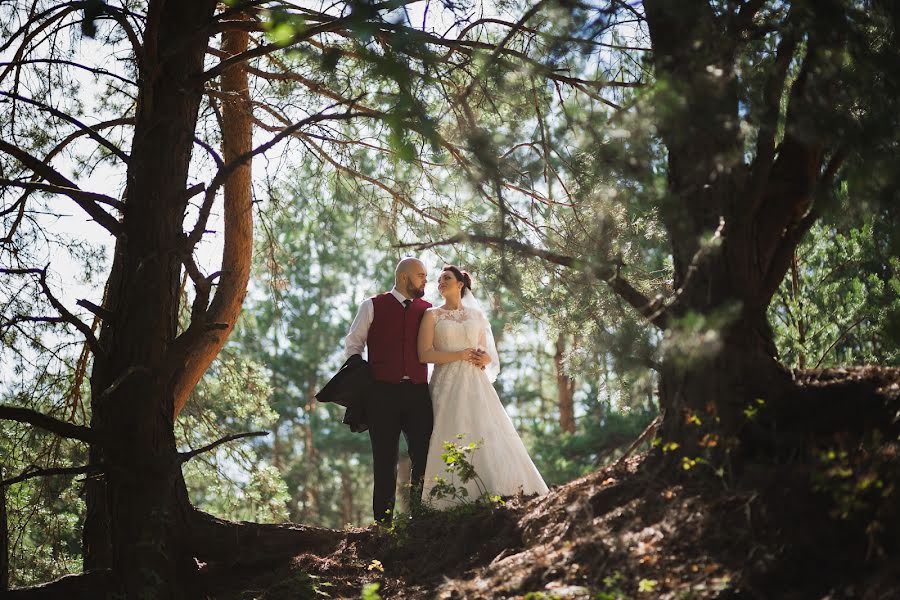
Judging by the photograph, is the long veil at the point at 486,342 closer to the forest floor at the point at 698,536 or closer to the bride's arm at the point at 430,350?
the bride's arm at the point at 430,350

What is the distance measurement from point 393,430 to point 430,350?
1.98 ft

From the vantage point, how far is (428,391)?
6.34 meters

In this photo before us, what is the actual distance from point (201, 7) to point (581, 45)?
234cm

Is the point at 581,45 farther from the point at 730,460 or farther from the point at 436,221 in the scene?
the point at 436,221

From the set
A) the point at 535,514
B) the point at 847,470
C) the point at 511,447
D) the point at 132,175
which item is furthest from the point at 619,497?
the point at 132,175

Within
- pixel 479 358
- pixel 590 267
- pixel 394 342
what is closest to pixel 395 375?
pixel 394 342

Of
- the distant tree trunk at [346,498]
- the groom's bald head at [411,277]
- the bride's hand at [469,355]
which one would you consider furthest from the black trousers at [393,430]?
the distant tree trunk at [346,498]

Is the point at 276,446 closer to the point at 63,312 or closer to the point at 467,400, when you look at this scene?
the point at 467,400

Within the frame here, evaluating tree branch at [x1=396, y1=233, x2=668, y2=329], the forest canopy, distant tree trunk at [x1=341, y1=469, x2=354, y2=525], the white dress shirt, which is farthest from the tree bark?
distant tree trunk at [x1=341, y1=469, x2=354, y2=525]

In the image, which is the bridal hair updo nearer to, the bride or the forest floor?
the bride

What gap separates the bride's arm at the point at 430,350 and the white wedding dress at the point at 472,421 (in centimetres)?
8

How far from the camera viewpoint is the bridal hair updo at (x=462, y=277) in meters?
6.57

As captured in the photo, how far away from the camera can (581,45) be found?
462 cm

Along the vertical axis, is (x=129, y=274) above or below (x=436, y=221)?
below
